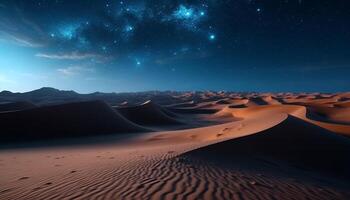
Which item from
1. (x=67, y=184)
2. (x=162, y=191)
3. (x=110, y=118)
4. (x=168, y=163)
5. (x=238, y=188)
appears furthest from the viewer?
(x=110, y=118)

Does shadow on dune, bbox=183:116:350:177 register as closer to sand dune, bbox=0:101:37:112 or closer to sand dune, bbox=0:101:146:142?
sand dune, bbox=0:101:146:142

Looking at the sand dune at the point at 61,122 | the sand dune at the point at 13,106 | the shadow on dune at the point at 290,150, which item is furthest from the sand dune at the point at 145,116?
the shadow on dune at the point at 290,150

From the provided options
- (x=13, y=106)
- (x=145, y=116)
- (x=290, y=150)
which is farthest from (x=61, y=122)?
(x=13, y=106)

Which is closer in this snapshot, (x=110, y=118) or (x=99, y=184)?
(x=99, y=184)

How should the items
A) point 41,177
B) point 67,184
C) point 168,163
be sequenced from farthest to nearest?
point 168,163, point 41,177, point 67,184

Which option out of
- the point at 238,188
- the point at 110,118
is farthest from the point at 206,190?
the point at 110,118

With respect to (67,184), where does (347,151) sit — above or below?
below

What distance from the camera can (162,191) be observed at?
16.8ft

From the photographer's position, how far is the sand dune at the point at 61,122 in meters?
20.4

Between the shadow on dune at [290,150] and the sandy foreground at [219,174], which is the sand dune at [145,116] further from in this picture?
the sandy foreground at [219,174]

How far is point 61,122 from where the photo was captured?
22.4 meters

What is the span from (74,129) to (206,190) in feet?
62.1

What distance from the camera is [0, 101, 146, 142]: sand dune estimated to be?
20406 millimetres

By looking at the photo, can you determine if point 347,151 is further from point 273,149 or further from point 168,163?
point 168,163
